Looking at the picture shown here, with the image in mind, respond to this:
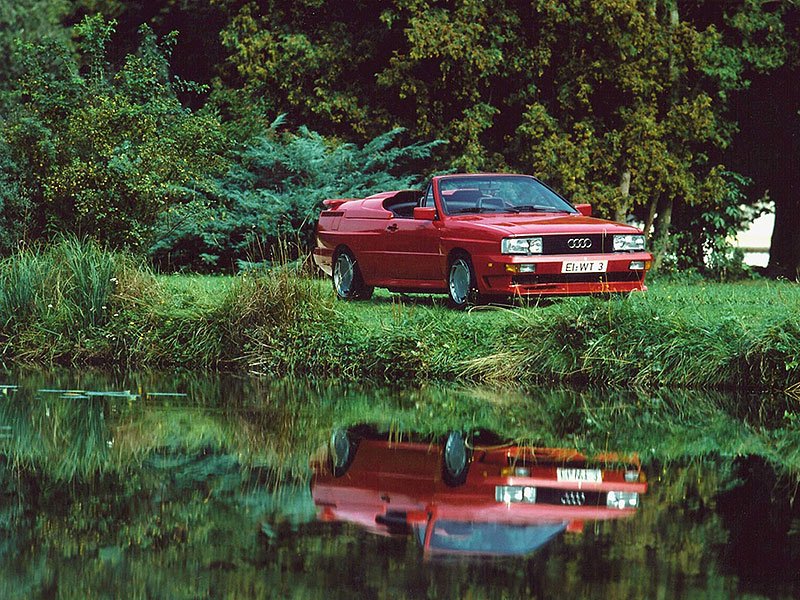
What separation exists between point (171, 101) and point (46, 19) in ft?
44.1

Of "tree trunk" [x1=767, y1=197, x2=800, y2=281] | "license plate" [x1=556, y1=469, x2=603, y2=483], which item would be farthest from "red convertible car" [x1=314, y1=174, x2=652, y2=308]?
"tree trunk" [x1=767, y1=197, x2=800, y2=281]

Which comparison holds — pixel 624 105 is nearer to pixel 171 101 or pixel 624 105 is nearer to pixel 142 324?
pixel 171 101

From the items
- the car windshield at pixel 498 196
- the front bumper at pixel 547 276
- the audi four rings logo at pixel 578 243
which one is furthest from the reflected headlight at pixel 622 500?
the car windshield at pixel 498 196

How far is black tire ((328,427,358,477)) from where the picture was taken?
8686mm

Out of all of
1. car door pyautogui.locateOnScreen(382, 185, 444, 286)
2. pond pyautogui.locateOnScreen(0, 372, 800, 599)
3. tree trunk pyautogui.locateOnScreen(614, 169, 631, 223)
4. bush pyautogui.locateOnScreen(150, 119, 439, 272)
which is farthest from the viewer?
tree trunk pyautogui.locateOnScreen(614, 169, 631, 223)

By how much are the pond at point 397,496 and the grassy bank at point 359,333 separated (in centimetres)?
88

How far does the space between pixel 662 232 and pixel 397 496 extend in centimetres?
2137

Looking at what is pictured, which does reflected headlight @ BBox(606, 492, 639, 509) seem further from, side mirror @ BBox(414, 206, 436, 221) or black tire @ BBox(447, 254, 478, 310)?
side mirror @ BBox(414, 206, 436, 221)

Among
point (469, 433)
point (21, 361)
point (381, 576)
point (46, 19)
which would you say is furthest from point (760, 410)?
point (46, 19)

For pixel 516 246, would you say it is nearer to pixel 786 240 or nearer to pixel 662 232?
pixel 662 232

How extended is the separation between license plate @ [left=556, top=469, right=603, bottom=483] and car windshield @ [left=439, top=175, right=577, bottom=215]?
9.08m

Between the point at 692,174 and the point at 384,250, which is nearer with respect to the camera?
the point at 384,250

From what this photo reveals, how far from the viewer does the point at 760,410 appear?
1168cm

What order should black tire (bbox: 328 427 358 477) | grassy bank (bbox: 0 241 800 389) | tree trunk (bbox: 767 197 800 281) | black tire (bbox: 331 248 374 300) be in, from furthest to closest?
tree trunk (bbox: 767 197 800 281) < black tire (bbox: 331 248 374 300) < grassy bank (bbox: 0 241 800 389) < black tire (bbox: 328 427 358 477)
